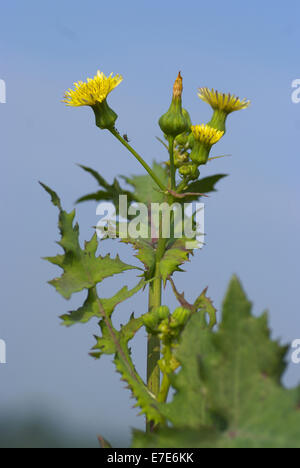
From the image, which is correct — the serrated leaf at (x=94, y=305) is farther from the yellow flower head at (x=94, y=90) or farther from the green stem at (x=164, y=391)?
the yellow flower head at (x=94, y=90)

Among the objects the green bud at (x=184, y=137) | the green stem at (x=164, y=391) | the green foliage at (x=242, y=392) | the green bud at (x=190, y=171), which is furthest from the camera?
the green bud at (x=184, y=137)

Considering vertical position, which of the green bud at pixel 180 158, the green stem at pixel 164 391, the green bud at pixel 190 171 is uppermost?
the green bud at pixel 180 158

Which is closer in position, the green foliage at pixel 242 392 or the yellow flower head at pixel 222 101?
the green foliage at pixel 242 392

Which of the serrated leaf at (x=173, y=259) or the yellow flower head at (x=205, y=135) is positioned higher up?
the yellow flower head at (x=205, y=135)

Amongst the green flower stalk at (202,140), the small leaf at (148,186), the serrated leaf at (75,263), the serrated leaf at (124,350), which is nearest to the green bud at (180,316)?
the serrated leaf at (124,350)

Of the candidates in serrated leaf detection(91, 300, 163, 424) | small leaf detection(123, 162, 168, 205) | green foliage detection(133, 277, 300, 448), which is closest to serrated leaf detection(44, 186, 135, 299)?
serrated leaf detection(91, 300, 163, 424)

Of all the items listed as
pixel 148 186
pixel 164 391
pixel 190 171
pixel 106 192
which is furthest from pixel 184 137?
pixel 164 391

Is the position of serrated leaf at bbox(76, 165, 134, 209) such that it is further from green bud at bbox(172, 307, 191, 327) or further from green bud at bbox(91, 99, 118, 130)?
green bud at bbox(172, 307, 191, 327)

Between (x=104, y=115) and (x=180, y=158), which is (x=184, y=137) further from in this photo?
(x=104, y=115)
